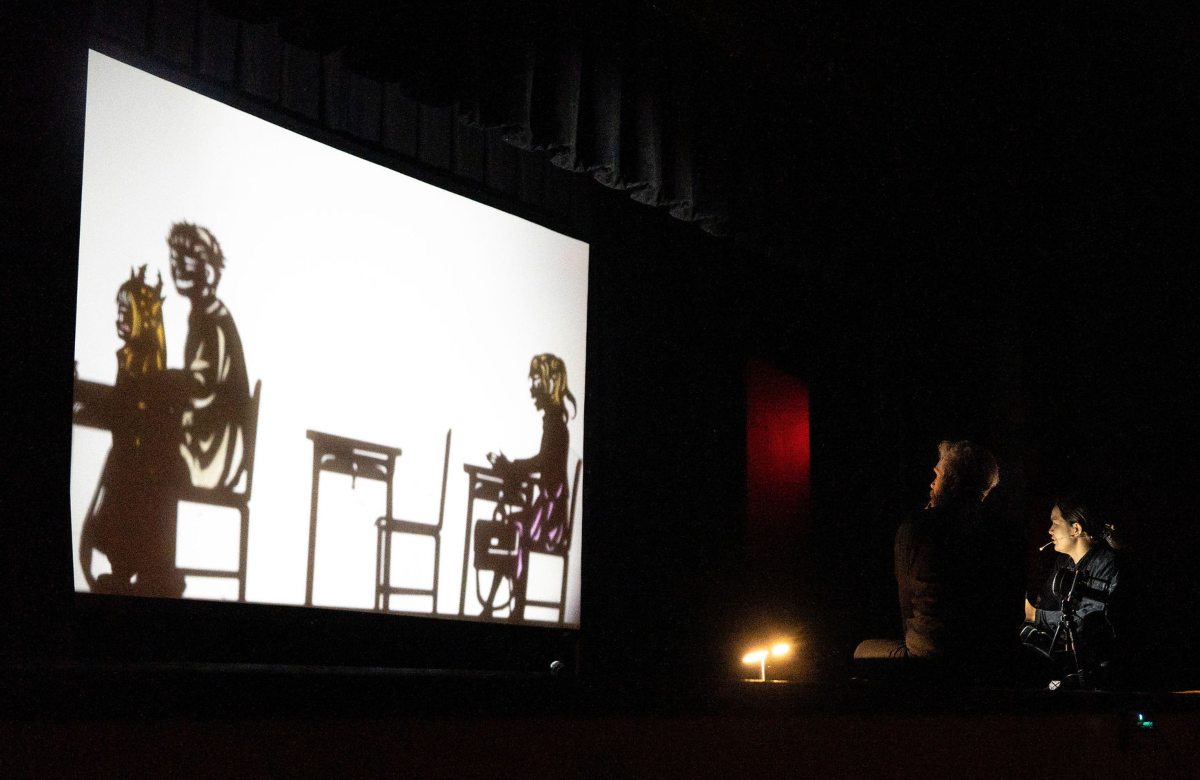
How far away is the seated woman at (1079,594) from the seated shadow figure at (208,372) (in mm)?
2642

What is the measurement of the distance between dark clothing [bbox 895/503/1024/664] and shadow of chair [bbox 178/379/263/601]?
171 centimetres

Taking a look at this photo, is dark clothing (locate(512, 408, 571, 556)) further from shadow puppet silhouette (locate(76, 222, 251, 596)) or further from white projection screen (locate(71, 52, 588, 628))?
shadow puppet silhouette (locate(76, 222, 251, 596))

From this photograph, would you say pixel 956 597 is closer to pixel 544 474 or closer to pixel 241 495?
pixel 544 474

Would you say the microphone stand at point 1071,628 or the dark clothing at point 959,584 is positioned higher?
the dark clothing at point 959,584

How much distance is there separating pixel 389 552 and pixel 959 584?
1.61m

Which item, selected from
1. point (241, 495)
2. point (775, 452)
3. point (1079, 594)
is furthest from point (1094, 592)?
point (241, 495)

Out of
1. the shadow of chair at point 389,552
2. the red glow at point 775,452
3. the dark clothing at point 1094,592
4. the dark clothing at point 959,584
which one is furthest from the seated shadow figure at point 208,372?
the dark clothing at point 1094,592

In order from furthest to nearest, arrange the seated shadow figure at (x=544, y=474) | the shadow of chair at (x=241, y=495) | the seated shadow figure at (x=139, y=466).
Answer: the seated shadow figure at (x=544, y=474)
the shadow of chair at (x=241, y=495)
the seated shadow figure at (x=139, y=466)

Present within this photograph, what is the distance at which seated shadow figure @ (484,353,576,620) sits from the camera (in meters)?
3.81

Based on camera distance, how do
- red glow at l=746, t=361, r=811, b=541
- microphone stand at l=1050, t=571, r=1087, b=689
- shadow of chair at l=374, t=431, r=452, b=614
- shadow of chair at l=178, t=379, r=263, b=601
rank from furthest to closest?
red glow at l=746, t=361, r=811, b=541 → microphone stand at l=1050, t=571, r=1087, b=689 → shadow of chair at l=374, t=431, r=452, b=614 → shadow of chair at l=178, t=379, r=263, b=601

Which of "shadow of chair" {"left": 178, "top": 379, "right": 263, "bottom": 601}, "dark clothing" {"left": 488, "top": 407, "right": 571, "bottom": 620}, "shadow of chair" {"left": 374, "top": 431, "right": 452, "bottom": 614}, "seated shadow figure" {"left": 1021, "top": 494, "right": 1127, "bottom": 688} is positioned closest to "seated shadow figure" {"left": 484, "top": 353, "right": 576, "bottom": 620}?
"dark clothing" {"left": 488, "top": 407, "right": 571, "bottom": 620}

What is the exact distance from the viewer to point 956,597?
2789 mm

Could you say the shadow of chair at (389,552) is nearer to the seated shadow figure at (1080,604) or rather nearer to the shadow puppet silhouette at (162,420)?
the shadow puppet silhouette at (162,420)

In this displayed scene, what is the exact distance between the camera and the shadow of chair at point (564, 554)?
12.8 feet
